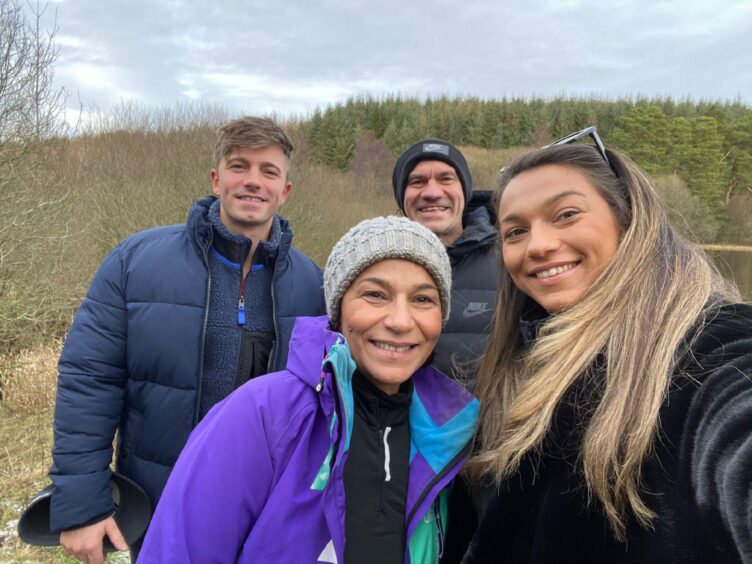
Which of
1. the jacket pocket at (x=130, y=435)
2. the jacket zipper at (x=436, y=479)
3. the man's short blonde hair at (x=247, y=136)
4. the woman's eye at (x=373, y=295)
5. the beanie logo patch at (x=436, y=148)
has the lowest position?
the jacket pocket at (x=130, y=435)

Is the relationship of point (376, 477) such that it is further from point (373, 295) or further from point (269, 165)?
point (269, 165)

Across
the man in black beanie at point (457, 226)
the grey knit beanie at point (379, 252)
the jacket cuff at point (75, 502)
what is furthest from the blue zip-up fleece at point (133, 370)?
the man in black beanie at point (457, 226)

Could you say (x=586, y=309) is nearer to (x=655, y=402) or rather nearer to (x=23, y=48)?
(x=655, y=402)

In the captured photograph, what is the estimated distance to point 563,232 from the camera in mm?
1454

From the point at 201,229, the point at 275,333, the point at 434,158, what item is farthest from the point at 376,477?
the point at 434,158

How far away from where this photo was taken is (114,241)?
12062mm

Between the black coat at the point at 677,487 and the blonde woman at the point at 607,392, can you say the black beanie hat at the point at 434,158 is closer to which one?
the blonde woman at the point at 607,392

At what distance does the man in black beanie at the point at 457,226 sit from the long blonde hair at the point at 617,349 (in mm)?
968

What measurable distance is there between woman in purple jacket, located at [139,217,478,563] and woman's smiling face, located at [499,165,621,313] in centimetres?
34

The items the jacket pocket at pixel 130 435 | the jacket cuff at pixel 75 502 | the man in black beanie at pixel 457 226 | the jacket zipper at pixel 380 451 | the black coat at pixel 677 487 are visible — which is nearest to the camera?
the black coat at pixel 677 487

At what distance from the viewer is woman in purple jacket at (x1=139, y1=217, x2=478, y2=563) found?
127cm

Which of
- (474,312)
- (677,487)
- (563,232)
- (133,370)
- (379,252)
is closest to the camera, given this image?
(677,487)

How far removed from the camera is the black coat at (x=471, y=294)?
2572mm

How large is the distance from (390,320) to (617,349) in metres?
0.66
